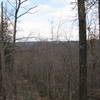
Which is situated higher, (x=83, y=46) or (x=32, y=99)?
(x=83, y=46)

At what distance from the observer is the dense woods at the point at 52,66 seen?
11.0 m

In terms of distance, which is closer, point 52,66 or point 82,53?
point 82,53

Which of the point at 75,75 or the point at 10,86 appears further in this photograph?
the point at 75,75

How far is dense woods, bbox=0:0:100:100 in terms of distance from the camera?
11.0 meters

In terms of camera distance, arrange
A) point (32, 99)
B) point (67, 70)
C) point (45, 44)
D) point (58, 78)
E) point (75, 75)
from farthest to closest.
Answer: point (45, 44) → point (58, 78) → point (67, 70) → point (75, 75) → point (32, 99)

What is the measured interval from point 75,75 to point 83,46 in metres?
18.8

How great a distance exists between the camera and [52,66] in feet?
130

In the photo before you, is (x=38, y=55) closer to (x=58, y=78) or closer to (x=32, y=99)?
(x=58, y=78)

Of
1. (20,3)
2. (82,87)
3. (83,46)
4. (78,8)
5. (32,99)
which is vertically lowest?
(32,99)

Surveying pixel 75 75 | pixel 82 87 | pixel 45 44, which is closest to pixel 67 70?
pixel 75 75

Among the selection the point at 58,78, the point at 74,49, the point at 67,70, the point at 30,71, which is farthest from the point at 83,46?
the point at 30,71

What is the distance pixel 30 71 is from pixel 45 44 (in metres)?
7.06

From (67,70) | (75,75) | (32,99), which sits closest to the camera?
(32,99)

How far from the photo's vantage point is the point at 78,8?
11125mm
